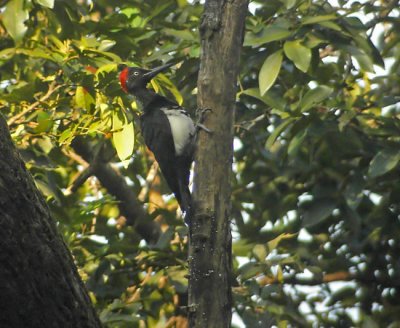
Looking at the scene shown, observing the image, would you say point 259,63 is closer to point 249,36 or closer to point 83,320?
point 249,36

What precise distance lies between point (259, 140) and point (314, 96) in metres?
1.26

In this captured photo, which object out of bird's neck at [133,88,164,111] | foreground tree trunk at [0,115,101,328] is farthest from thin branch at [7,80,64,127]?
foreground tree trunk at [0,115,101,328]

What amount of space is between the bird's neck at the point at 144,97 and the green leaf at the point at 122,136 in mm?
1114

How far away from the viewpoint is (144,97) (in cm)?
567

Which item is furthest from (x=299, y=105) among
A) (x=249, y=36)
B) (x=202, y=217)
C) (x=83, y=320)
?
(x=83, y=320)

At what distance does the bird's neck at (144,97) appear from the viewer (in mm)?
5570

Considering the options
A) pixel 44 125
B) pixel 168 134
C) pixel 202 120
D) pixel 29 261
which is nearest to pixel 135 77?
pixel 168 134

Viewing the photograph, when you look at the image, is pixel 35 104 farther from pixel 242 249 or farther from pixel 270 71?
pixel 242 249

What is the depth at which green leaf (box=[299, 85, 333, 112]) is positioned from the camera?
4656mm

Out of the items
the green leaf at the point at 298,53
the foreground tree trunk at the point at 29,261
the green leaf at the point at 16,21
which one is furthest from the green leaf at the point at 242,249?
the foreground tree trunk at the point at 29,261

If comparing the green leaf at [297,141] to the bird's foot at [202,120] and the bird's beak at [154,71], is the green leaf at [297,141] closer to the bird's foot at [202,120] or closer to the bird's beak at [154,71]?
the bird's beak at [154,71]

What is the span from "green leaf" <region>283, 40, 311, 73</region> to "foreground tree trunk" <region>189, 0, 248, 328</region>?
0.83 m

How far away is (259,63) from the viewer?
5.08 m

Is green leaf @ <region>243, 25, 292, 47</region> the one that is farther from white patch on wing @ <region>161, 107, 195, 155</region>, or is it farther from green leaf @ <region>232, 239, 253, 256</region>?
green leaf @ <region>232, 239, 253, 256</region>
